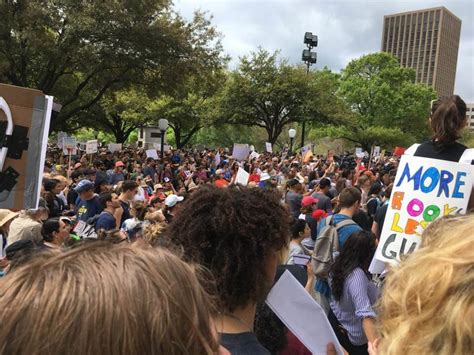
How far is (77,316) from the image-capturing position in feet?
2.58

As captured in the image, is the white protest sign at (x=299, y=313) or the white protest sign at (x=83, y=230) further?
the white protest sign at (x=83, y=230)

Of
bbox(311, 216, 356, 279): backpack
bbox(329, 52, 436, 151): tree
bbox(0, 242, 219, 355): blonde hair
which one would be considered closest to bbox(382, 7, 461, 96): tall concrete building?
bbox(329, 52, 436, 151): tree

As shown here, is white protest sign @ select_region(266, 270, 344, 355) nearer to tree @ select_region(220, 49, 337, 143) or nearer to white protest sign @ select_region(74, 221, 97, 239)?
white protest sign @ select_region(74, 221, 97, 239)

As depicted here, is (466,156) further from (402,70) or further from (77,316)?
(402,70)

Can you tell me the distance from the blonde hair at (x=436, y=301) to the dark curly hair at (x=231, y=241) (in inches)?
27.9

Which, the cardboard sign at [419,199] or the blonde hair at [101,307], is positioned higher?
the cardboard sign at [419,199]

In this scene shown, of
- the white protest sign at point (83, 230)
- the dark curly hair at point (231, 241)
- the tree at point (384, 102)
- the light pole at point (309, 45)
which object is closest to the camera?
the dark curly hair at point (231, 241)

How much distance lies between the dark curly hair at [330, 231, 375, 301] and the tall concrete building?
10841cm

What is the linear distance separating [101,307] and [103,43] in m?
17.0

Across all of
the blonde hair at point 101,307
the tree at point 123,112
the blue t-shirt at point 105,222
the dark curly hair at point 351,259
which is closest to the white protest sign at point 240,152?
the blue t-shirt at point 105,222

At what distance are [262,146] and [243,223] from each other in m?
64.1

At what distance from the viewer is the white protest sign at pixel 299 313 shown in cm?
182

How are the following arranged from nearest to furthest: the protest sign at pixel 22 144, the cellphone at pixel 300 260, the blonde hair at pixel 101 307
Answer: the blonde hair at pixel 101 307 < the protest sign at pixel 22 144 < the cellphone at pixel 300 260

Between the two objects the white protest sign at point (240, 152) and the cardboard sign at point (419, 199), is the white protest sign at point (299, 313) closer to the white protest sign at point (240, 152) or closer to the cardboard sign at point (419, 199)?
the cardboard sign at point (419, 199)
